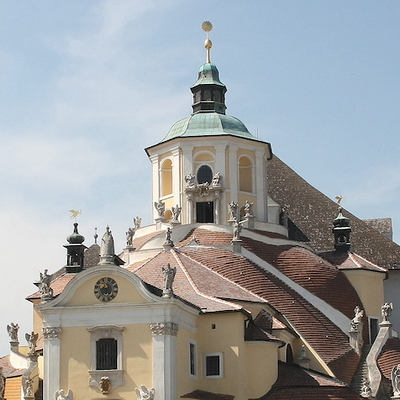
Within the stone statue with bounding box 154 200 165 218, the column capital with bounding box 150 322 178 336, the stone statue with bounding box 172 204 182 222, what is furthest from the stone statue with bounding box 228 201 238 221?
the column capital with bounding box 150 322 178 336

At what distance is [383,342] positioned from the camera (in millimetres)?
53719

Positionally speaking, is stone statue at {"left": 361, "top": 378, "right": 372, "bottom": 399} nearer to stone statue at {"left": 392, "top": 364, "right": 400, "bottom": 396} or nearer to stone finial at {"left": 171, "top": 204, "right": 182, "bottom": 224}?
stone statue at {"left": 392, "top": 364, "right": 400, "bottom": 396}

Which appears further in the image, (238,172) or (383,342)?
(238,172)

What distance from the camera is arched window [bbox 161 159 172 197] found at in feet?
202

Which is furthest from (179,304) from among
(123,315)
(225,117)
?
(225,117)

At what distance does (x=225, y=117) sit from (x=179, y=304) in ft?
62.2

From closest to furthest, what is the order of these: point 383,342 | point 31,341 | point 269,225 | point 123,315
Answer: point 123,315, point 31,341, point 383,342, point 269,225

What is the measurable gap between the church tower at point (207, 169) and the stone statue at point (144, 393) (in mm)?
15174

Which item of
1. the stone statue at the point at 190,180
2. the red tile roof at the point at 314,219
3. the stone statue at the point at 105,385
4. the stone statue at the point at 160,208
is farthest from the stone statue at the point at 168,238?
the red tile roof at the point at 314,219

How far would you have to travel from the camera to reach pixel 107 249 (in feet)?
152

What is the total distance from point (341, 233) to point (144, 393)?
20.9 meters

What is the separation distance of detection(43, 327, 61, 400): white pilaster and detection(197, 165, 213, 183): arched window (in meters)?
16.9

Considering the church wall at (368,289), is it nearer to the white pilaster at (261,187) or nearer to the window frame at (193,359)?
the white pilaster at (261,187)

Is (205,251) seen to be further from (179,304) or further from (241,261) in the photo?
(179,304)
